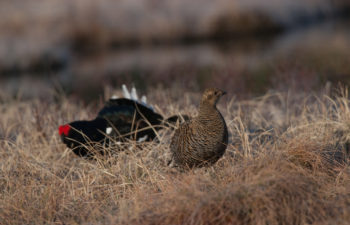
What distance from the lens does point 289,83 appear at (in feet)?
24.0

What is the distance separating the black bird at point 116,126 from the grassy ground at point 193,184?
0.18 m

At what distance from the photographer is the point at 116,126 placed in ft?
16.8

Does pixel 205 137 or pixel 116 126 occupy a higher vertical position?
pixel 205 137

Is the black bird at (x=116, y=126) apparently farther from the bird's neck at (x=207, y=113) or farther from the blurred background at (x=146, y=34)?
the blurred background at (x=146, y=34)

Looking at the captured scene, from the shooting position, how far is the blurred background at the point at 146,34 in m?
14.9

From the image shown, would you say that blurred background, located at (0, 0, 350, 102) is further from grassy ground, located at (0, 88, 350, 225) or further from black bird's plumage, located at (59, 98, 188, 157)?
grassy ground, located at (0, 88, 350, 225)

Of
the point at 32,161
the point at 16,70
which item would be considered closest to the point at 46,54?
the point at 16,70

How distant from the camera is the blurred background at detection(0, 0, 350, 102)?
1485 centimetres

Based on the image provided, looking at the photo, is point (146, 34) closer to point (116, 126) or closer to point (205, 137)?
point (116, 126)

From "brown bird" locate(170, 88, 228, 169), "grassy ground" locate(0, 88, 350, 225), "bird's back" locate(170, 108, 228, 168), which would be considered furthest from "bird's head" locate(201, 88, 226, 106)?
"grassy ground" locate(0, 88, 350, 225)

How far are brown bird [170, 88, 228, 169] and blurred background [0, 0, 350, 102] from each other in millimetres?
8194

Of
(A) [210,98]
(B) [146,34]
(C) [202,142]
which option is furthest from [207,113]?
(B) [146,34]

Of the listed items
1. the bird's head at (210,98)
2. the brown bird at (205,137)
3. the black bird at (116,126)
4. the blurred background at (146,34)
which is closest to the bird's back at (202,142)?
the brown bird at (205,137)

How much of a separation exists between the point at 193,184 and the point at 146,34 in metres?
17.6
